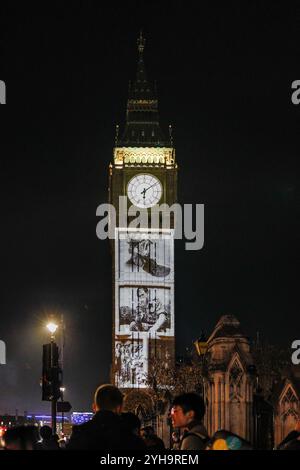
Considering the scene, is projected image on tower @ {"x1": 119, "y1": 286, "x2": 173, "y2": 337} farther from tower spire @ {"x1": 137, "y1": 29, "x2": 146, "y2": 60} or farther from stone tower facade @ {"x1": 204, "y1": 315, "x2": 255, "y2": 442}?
stone tower facade @ {"x1": 204, "y1": 315, "x2": 255, "y2": 442}

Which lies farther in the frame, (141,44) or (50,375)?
(141,44)

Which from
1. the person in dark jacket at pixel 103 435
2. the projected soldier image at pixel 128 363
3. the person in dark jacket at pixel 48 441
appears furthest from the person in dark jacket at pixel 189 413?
the projected soldier image at pixel 128 363

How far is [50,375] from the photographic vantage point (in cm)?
3058

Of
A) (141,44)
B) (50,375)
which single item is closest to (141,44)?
(141,44)

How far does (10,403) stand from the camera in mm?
194000

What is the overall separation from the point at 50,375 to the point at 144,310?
11791cm

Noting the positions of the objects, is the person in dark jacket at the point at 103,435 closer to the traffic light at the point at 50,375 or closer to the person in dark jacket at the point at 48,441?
the person in dark jacket at the point at 48,441

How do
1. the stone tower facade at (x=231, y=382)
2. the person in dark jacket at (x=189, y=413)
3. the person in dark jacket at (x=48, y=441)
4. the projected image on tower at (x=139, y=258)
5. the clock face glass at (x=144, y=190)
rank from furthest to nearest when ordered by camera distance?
1. the clock face glass at (x=144, y=190)
2. the projected image on tower at (x=139, y=258)
3. the stone tower facade at (x=231, y=382)
4. the person in dark jacket at (x=48, y=441)
5. the person in dark jacket at (x=189, y=413)

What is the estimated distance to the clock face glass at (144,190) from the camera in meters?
151

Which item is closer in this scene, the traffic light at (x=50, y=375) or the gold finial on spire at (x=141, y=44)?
the traffic light at (x=50, y=375)

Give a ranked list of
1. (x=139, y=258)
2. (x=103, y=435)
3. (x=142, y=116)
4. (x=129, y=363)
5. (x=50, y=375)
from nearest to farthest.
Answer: (x=103, y=435) < (x=50, y=375) < (x=129, y=363) < (x=139, y=258) < (x=142, y=116)

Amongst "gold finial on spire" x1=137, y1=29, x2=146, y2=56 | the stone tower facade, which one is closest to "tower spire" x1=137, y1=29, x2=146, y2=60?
"gold finial on spire" x1=137, y1=29, x2=146, y2=56

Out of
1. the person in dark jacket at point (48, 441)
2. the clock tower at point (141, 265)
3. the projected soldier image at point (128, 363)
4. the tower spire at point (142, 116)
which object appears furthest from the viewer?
the tower spire at point (142, 116)

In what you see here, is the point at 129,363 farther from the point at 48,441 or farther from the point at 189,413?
the point at 189,413
